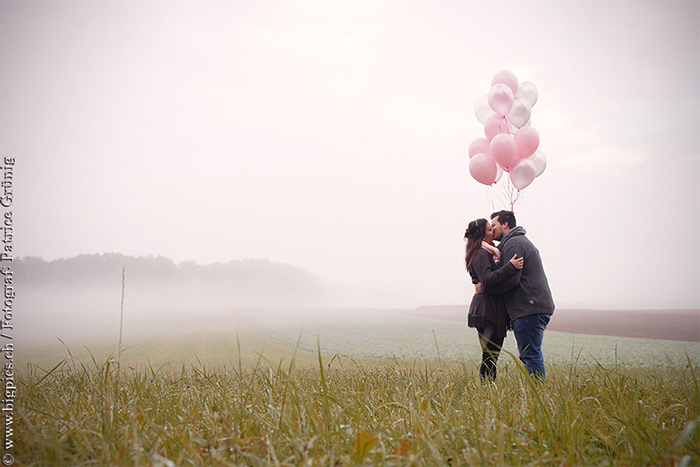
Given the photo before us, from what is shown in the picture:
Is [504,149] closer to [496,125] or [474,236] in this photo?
[496,125]

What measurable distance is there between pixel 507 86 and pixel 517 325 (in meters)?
4.52

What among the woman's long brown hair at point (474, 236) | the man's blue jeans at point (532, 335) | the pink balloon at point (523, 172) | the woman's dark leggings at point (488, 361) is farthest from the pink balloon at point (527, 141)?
the woman's dark leggings at point (488, 361)

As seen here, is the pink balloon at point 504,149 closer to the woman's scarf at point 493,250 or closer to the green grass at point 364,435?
the woman's scarf at point 493,250

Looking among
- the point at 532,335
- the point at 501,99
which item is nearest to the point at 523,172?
the point at 501,99

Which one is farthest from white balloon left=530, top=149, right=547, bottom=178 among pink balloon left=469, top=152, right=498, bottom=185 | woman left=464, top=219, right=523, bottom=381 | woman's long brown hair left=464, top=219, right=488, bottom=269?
woman left=464, top=219, right=523, bottom=381

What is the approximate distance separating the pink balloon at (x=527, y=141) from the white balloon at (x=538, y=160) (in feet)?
1.29

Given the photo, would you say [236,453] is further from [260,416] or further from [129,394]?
[129,394]

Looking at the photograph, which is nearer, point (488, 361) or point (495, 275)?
point (488, 361)

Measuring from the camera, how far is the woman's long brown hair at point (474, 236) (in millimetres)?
5039

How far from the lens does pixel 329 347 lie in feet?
54.5

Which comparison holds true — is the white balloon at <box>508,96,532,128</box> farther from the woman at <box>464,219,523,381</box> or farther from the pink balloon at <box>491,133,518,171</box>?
the woman at <box>464,219,523,381</box>

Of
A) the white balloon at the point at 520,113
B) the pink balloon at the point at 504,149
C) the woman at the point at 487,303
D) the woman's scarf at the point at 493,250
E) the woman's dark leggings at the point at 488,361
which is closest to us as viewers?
the woman's dark leggings at the point at 488,361

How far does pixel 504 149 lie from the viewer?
6098mm

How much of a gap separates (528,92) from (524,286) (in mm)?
4409
